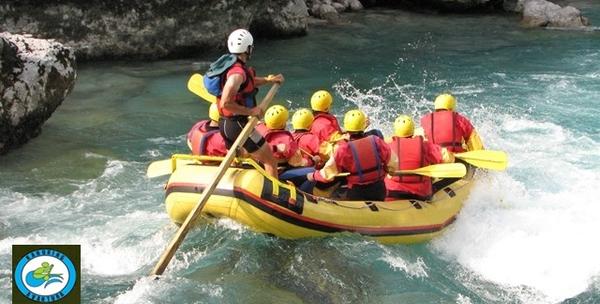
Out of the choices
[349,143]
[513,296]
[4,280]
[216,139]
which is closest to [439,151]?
[349,143]

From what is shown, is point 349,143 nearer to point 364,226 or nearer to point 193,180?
point 364,226

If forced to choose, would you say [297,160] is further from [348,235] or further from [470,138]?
[470,138]

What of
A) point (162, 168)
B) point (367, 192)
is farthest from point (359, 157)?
point (162, 168)

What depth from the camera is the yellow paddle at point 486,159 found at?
7418 mm

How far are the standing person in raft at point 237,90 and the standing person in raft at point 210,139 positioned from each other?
27cm

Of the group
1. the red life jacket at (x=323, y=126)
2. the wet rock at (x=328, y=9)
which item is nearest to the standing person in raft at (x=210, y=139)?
the red life jacket at (x=323, y=126)

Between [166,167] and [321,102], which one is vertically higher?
[321,102]

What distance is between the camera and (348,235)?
6648 millimetres

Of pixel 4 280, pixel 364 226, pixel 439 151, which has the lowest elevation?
pixel 4 280

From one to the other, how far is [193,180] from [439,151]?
2792 millimetres

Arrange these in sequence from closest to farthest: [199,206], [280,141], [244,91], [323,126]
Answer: [199,206], [244,91], [280,141], [323,126]

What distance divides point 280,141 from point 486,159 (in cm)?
234

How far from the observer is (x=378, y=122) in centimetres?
1127

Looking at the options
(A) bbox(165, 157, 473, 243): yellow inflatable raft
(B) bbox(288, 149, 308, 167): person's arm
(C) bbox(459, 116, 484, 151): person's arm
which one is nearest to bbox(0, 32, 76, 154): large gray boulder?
(A) bbox(165, 157, 473, 243): yellow inflatable raft
